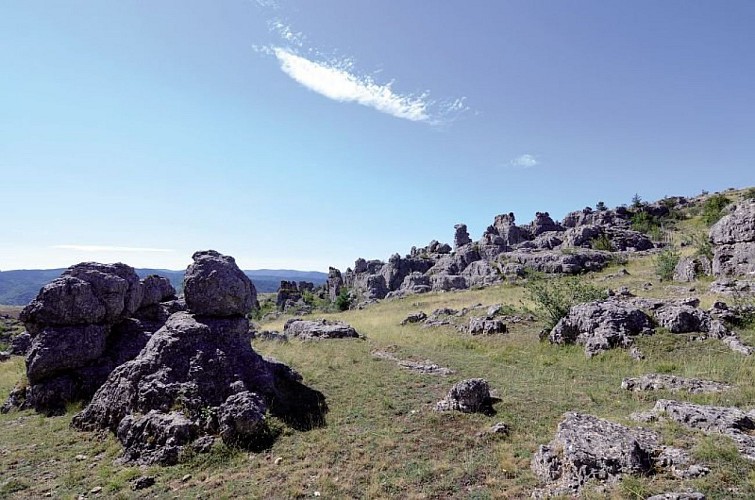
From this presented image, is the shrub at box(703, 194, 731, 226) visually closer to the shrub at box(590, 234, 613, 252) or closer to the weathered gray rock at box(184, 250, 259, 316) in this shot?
the shrub at box(590, 234, 613, 252)

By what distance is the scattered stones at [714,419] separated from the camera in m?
7.83

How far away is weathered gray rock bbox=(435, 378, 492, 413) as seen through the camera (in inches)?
470

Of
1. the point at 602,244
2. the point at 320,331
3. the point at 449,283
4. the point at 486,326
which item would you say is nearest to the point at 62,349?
the point at 320,331

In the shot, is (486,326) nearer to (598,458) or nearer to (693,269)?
(598,458)

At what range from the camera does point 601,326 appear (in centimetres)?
1967

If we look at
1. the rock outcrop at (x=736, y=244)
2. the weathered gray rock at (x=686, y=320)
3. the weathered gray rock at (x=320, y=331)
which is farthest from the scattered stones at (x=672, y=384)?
the rock outcrop at (x=736, y=244)

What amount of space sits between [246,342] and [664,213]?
104030 millimetres

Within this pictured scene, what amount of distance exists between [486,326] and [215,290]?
56.1 feet

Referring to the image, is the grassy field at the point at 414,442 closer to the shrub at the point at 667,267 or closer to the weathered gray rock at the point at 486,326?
the weathered gray rock at the point at 486,326

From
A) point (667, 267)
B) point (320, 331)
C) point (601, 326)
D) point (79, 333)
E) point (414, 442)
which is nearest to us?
point (414, 442)

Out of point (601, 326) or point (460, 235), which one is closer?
point (601, 326)

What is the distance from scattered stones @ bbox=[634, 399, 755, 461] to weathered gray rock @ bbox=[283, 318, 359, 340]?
793 inches

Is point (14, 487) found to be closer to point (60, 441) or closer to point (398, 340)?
point (60, 441)

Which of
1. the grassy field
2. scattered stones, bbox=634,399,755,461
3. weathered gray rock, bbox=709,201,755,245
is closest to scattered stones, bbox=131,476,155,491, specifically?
the grassy field
